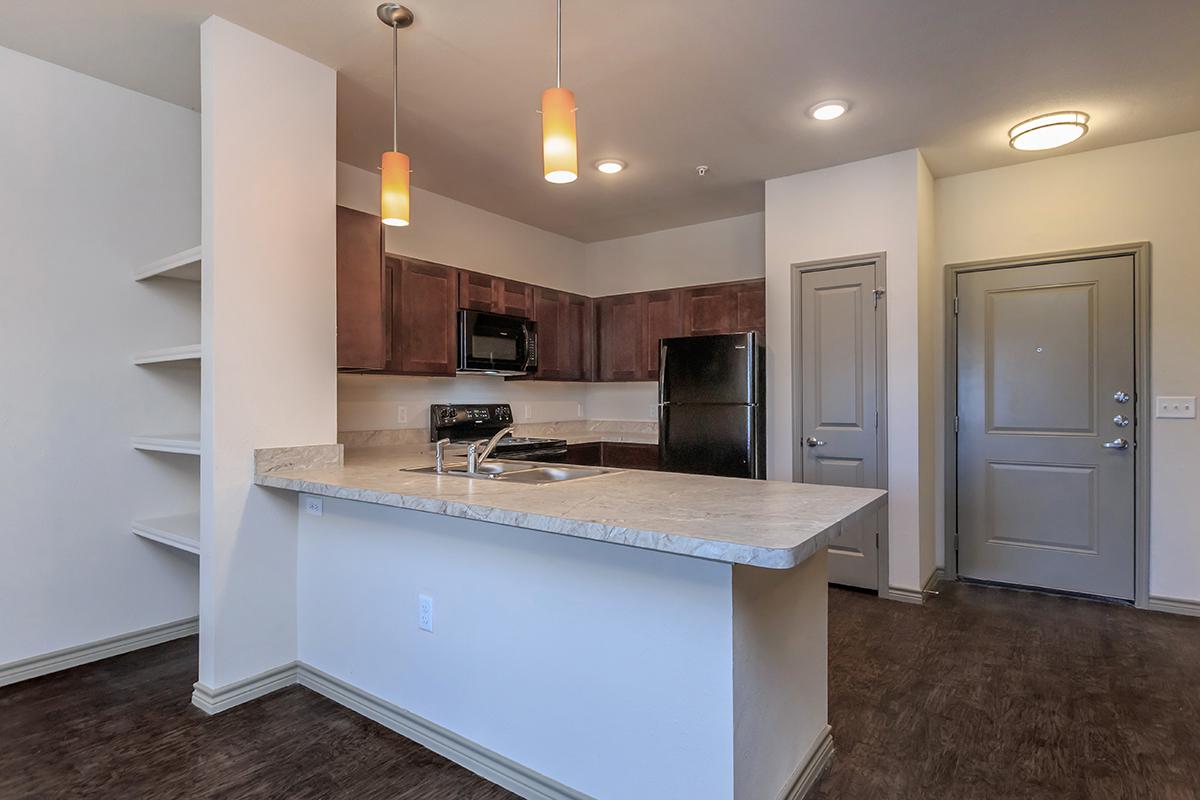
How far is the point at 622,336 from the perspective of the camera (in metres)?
5.02

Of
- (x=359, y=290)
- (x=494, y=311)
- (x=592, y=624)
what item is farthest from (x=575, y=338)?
(x=592, y=624)

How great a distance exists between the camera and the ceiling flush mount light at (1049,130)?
3.06 m

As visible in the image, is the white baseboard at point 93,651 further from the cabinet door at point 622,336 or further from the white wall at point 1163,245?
the white wall at point 1163,245

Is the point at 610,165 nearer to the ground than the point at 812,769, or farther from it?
farther from it

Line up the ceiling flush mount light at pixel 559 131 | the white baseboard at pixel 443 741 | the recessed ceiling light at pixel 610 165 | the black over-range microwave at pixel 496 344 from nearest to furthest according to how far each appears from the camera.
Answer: the ceiling flush mount light at pixel 559 131 < the white baseboard at pixel 443 741 < the recessed ceiling light at pixel 610 165 < the black over-range microwave at pixel 496 344

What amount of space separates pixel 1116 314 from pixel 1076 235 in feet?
1.60

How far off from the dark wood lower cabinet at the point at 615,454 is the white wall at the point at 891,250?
111cm

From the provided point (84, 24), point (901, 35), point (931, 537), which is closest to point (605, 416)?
point (931, 537)

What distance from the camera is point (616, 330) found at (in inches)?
199

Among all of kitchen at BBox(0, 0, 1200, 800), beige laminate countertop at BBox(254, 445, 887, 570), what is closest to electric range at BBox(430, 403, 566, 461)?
kitchen at BBox(0, 0, 1200, 800)

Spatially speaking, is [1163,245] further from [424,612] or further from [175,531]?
[175,531]

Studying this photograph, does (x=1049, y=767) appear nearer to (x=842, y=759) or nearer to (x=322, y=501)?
(x=842, y=759)

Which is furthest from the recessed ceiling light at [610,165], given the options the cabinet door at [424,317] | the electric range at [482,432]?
the electric range at [482,432]

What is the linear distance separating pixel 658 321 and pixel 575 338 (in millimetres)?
696
